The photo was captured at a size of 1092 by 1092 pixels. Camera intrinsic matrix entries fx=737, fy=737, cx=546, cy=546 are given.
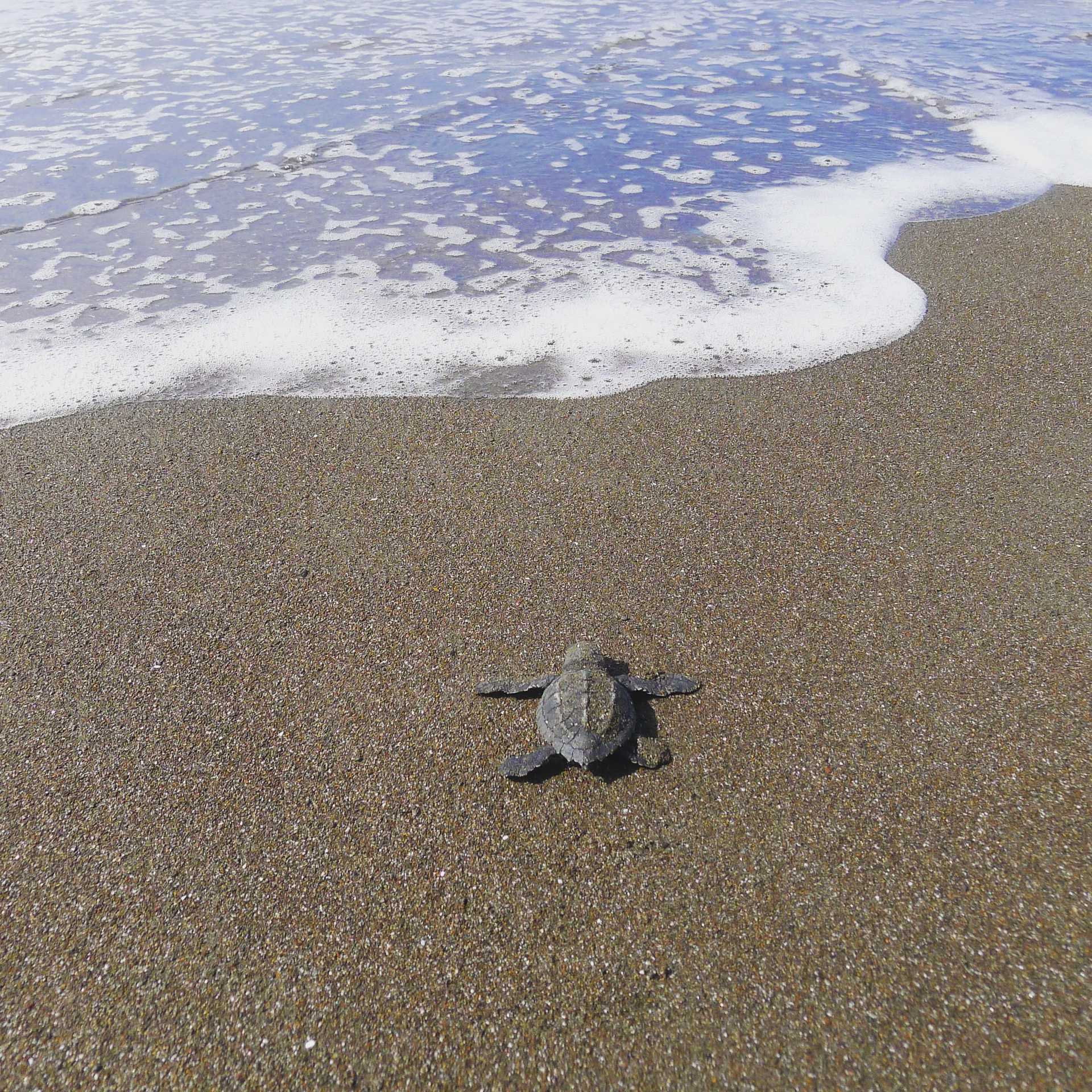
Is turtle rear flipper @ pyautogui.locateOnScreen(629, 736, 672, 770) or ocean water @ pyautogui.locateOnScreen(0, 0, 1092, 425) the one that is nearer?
turtle rear flipper @ pyautogui.locateOnScreen(629, 736, 672, 770)

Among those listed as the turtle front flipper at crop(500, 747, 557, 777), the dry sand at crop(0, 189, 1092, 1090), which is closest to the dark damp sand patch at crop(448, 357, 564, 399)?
the dry sand at crop(0, 189, 1092, 1090)

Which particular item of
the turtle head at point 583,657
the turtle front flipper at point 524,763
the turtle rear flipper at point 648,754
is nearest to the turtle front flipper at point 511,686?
the turtle head at point 583,657

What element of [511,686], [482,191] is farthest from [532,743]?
[482,191]

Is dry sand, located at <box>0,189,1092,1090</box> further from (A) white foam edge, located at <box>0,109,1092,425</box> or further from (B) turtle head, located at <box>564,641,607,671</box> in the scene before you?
(A) white foam edge, located at <box>0,109,1092,425</box>

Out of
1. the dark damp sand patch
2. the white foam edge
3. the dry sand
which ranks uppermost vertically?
the white foam edge

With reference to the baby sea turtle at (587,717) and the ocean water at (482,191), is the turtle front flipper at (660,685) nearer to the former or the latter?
the baby sea turtle at (587,717)

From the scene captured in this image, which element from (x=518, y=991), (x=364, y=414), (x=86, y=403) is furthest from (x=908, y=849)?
(x=86, y=403)
